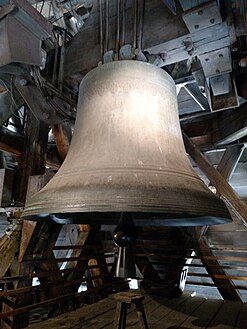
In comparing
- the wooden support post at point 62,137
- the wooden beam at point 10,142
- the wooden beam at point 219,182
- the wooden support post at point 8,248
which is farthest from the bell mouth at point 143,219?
the wooden beam at point 10,142

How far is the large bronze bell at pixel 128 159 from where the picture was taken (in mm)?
1000

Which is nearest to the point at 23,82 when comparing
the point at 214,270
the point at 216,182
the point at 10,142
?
the point at 10,142

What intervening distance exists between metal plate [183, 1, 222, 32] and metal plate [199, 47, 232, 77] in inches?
7.2

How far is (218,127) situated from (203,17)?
1600 mm

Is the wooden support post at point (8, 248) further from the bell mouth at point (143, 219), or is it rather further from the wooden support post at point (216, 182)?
the wooden support post at point (216, 182)

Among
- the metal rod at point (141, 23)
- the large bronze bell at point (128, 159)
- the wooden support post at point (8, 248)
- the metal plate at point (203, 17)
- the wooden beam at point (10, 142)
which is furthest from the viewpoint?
the wooden beam at point (10, 142)

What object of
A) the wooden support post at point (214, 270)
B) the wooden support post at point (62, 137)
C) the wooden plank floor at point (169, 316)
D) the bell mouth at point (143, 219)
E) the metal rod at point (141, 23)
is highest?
the metal rod at point (141, 23)

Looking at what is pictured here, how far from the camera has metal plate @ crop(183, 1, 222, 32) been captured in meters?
1.41

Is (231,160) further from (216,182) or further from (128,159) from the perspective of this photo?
(128,159)

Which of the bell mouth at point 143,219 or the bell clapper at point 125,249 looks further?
the bell mouth at point 143,219

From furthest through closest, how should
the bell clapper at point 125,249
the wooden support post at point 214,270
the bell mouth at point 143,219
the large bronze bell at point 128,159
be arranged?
the wooden support post at point 214,270
the bell mouth at point 143,219
the bell clapper at point 125,249
the large bronze bell at point 128,159

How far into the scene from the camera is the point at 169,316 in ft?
7.56

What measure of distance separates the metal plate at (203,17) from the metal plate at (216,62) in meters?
0.18

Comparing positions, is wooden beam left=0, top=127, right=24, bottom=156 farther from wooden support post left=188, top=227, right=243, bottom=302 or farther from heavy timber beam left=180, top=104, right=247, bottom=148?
wooden support post left=188, top=227, right=243, bottom=302
